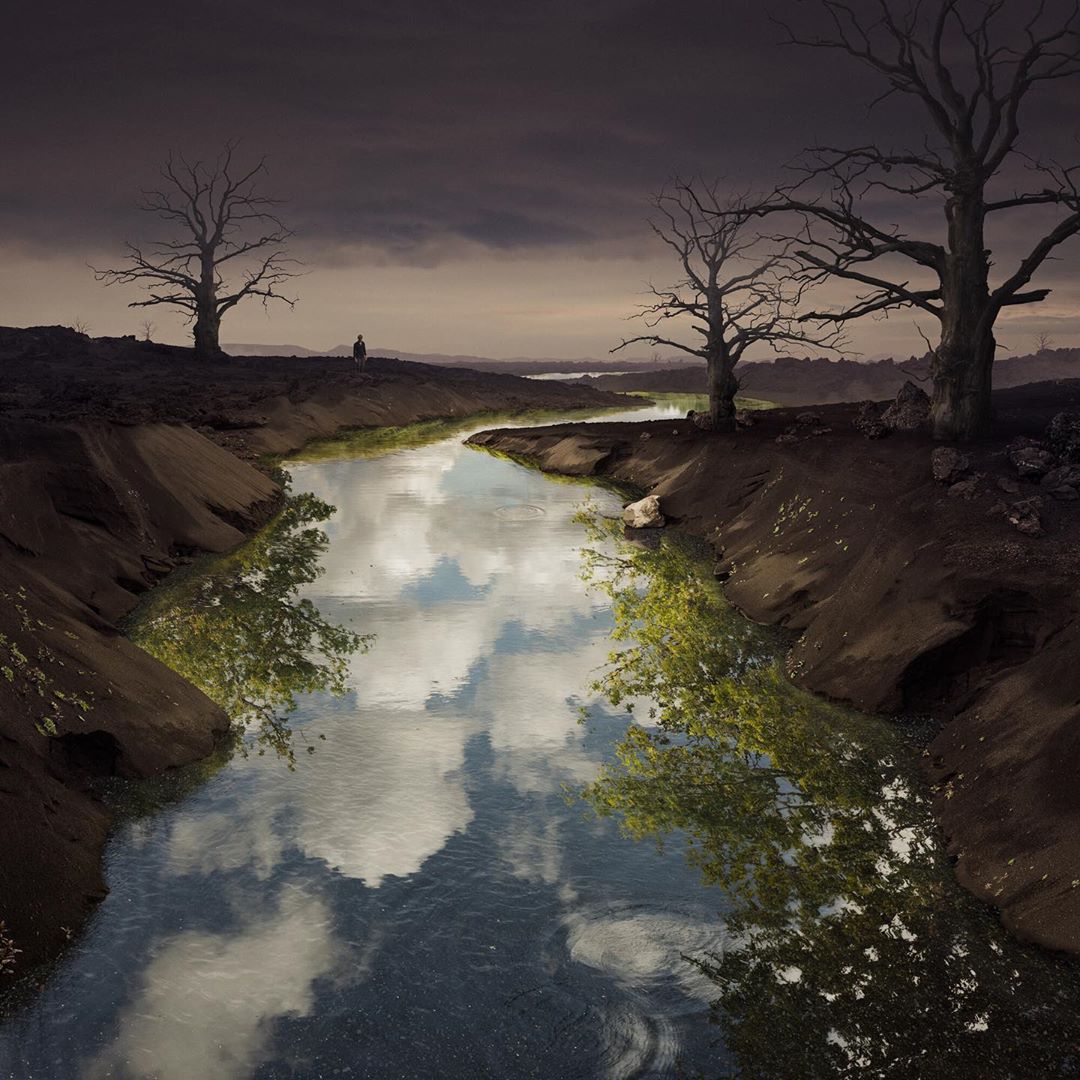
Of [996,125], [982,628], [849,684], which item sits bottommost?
[849,684]

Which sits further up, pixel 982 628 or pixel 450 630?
pixel 982 628

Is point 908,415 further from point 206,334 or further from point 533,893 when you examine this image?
point 206,334

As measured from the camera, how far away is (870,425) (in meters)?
22.3

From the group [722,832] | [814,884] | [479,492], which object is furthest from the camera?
[479,492]

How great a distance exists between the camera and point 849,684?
12812 millimetres

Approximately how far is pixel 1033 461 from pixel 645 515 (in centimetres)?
1167

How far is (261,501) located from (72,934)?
20.8 m

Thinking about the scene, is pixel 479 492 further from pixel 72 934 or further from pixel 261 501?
pixel 72 934

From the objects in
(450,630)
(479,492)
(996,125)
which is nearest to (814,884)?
(450,630)

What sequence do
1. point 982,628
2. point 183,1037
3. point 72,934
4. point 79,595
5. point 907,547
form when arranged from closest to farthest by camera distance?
point 183,1037 < point 72,934 < point 982,628 < point 907,547 < point 79,595

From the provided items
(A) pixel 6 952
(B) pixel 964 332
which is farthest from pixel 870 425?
(A) pixel 6 952

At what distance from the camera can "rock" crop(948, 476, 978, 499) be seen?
629 inches

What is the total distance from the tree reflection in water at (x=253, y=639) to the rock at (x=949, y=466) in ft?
33.2

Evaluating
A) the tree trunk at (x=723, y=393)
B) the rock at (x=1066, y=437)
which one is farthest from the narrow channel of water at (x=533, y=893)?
the tree trunk at (x=723, y=393)
